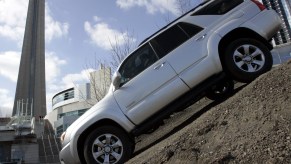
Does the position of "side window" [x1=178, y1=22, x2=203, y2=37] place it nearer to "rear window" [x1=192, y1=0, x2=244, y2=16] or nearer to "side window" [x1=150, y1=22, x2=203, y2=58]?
"side window" [x1=150, y1=22, x2=203, y2=58]

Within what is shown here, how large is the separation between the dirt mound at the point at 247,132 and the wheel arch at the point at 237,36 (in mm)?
1372

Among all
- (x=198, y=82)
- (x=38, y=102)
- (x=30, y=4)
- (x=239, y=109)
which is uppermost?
(x=30, y=4)

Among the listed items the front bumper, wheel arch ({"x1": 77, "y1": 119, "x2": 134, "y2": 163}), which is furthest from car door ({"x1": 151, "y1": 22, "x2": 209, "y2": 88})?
the front bumper

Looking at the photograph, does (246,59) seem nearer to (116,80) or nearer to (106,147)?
(116,80)

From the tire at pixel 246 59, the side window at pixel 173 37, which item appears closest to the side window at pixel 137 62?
the side window at pixel 173 37

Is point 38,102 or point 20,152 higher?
point 38,102

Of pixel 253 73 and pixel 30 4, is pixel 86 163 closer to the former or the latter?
pixel 253 73

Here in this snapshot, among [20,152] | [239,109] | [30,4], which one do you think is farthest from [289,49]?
[30,4]

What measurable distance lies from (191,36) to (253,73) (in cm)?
144

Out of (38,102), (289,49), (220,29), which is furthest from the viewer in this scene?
(38,102)

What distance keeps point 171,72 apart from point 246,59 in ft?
5.09

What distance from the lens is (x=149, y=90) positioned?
7.08 meters

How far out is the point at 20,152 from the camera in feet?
141

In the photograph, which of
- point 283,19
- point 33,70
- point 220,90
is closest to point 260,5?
point 220,90
